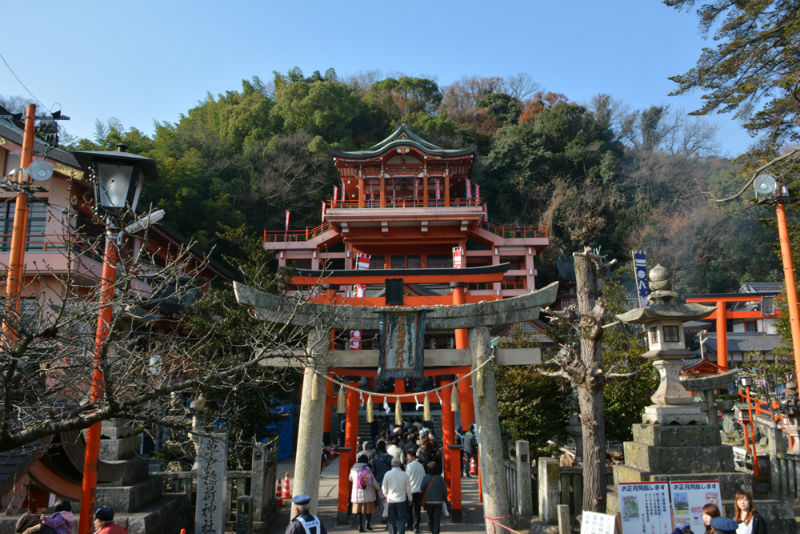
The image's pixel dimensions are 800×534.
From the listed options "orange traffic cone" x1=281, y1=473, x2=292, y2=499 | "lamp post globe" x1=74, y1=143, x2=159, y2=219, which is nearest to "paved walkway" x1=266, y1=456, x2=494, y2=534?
"orange traffic cone" x1=281, y1=473, x2=292, y2=499

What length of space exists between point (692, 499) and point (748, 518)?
127 centimetres

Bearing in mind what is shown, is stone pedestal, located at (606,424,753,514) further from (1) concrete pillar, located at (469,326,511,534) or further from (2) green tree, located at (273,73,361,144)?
(2) green tree, located at (273,73,361,144)

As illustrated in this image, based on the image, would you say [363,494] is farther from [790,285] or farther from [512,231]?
[512,231]

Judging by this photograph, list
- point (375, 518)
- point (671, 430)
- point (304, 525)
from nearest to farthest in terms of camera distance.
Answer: point (304, 525)
point (671, 430)
point (375, 518)

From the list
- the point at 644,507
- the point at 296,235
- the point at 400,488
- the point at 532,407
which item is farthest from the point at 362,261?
the point at 644,507

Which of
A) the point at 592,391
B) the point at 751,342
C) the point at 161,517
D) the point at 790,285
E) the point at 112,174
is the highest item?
the point at 112,174

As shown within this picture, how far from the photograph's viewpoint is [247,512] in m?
8.16

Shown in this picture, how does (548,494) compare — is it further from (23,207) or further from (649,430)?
(23,207)

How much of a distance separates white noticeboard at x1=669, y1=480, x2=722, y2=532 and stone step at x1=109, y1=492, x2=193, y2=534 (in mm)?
6598

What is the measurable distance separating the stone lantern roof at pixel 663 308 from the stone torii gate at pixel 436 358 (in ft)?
5.03

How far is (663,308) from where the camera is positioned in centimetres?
752

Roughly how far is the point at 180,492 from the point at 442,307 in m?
5.28

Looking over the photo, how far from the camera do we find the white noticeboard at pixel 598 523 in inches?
228

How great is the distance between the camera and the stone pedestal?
6.68 metres
